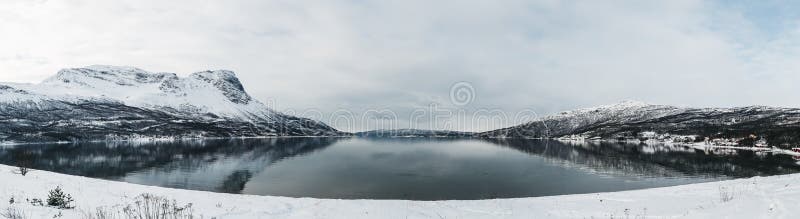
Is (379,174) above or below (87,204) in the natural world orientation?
below

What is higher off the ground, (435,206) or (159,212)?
(159,212)

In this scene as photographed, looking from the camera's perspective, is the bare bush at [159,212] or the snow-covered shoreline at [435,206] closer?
the bare bush at [159,212]

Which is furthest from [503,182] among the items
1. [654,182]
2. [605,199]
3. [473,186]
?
[605,199]

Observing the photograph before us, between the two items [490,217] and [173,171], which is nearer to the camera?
[490,217]

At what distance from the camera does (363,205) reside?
24562mm

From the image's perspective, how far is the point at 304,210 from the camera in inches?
849

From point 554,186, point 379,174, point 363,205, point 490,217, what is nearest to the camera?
point 490,217

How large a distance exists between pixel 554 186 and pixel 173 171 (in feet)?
226

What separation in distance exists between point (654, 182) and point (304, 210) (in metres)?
60.3

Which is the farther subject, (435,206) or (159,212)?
(435,206)

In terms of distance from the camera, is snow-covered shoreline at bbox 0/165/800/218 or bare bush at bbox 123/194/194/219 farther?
snow-covered shoreline at bbox 0/165/800/218

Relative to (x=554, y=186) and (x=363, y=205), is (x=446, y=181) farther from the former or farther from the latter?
(x=363, y=205)

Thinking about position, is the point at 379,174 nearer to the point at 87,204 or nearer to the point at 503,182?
the point at 503,182

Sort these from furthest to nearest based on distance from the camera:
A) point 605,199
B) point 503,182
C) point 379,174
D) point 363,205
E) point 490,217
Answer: point 379,174 → point 503,182 → point 605,199 → point 363,205 → point 490,217
